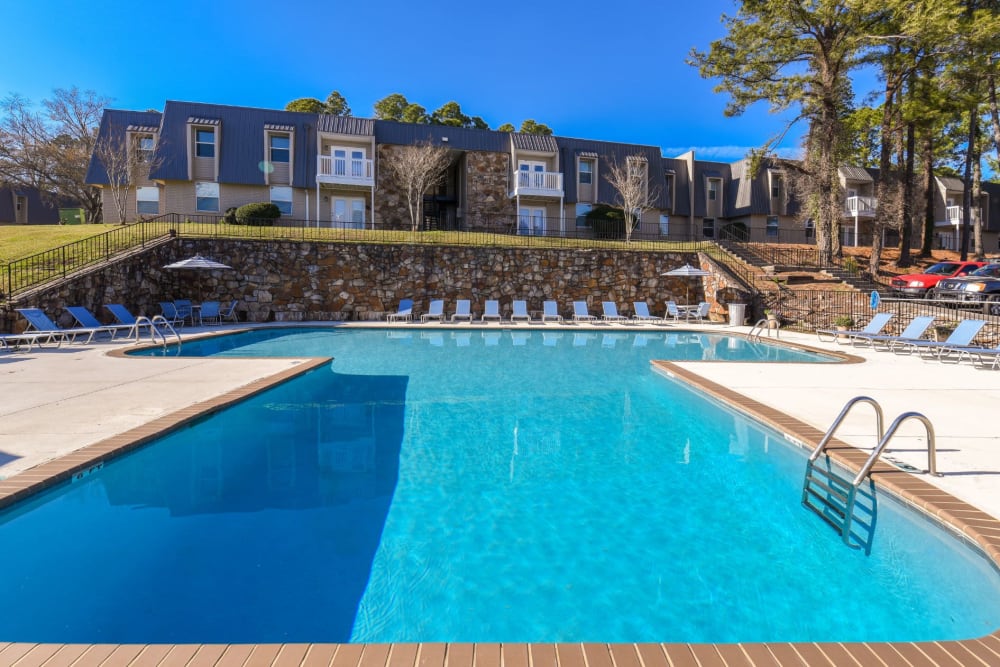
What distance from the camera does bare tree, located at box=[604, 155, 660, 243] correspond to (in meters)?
28.1

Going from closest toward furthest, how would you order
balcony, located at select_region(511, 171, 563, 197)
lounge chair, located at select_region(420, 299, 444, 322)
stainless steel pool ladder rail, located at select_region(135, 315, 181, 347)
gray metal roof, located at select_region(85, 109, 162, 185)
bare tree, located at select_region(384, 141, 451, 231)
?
1. stainless steel pool ladder rail, located at select_region(135, 315, 181, 347)
2. lounge chair, located at select_region(420, 299, 444, 322)
3. gray metal roof, located at select_region(85, 109, 162, 185)
4. bare tree, located at select_region(384, 141, 451, 231)
5. balcony, located at select_region(511, 171, 563, 197)

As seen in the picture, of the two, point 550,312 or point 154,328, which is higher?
point 550,312

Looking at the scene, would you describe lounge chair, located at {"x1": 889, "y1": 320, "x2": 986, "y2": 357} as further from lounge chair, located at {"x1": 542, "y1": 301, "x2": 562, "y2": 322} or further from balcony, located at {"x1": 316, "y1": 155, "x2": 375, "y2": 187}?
balcony, located at {"x1": 316, "y1": 155, "x2": 375, "y2": 187}

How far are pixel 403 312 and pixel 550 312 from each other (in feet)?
19.0

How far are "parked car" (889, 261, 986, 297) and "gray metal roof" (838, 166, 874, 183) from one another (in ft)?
47.7

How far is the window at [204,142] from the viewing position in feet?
82.0

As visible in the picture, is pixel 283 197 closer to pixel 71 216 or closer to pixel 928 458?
pixel 71 216

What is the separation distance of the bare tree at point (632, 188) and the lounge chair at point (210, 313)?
1927cm

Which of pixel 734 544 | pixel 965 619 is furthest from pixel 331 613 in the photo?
pixel 965 619

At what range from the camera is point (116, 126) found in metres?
25.0

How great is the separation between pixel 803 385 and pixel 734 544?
513 centimetres

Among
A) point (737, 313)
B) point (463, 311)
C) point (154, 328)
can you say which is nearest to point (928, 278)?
point (737, 313)

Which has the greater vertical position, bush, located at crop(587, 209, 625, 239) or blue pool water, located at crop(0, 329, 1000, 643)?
bush, located at crop(587, 209, 625, 239)

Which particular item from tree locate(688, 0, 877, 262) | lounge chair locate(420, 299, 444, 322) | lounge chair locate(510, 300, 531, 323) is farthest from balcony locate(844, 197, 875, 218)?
lounge chair locate(420, 299, 444, 322)
